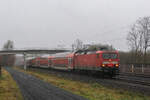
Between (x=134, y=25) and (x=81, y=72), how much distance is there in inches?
910

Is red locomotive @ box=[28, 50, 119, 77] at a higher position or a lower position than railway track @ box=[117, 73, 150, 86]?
higher

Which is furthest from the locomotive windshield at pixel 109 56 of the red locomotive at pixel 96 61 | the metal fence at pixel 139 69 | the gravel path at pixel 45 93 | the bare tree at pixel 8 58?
the bare tree at pixel 8 58

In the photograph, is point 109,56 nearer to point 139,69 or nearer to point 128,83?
point 128,83

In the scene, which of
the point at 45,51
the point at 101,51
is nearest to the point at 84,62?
the point at 101,51

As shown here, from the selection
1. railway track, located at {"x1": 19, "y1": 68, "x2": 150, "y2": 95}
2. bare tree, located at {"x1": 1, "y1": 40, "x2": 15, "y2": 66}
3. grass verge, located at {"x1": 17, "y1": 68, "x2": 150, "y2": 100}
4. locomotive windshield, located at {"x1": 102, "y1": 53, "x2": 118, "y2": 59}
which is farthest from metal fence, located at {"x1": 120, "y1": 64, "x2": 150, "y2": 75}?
bare tree, located at {"x1": 1, "y1": 40, "x2": 15, "y2": 66}

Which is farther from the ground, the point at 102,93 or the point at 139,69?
the point at 102,93

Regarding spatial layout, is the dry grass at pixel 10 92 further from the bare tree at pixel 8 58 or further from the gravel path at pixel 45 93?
the bare tree at pixel 8 58

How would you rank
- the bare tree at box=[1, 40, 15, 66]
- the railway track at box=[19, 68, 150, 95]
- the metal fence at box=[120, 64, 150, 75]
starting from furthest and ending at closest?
the bare tree at box=[1, 40, 15, 66], the metal fence at box=[120, 64, 150, 75], the railway track at box=[19, 68, 150, 95]

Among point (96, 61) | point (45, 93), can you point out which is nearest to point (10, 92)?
point (45, 93)

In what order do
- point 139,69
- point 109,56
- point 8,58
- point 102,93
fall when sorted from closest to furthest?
point 102,93
point 109,56
point 139,69
point 8,58

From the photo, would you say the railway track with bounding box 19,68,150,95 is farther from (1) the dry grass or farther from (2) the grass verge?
(1) the dry grass

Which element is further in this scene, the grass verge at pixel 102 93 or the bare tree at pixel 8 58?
the bare tree at pixel 8 58

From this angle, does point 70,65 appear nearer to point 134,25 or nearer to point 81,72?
point 81,72

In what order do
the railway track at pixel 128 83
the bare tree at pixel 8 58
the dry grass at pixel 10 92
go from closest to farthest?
the dry grass at pixel 10 92
the railway track at pixel 128 83
the bare tree at pixel 8 58
